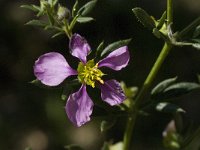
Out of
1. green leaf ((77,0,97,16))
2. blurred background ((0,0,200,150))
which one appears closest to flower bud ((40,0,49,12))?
green leaf ((77,0,97,16))

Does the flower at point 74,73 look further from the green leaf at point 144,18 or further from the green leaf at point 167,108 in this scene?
the green leaf at point 167,108

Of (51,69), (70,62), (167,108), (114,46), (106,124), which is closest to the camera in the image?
(51,69)

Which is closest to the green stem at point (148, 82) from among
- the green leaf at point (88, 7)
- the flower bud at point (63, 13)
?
the green leaf at point (88, 7)

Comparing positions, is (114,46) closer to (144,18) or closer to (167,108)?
(144,18)

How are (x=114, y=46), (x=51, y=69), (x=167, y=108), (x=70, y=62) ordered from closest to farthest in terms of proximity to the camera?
(x=51, y=69)
(x=114, y=46)
(x=167, y=108)
(x=70, y=62)

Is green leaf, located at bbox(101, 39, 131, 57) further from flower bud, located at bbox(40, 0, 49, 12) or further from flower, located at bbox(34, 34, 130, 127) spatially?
flower bud, located at bbox(40, 0, 49, 12)

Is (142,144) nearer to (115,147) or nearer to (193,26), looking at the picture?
(115,147)

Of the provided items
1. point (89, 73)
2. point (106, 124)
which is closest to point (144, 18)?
point (89, 73)
